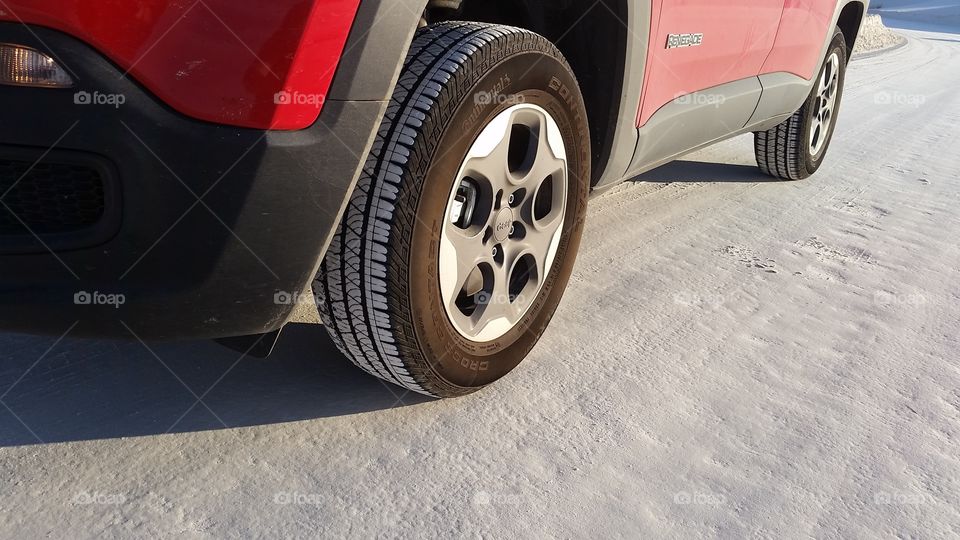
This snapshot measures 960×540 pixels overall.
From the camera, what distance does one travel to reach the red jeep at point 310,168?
4.28 feet

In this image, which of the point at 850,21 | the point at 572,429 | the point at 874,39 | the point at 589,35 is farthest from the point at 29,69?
the point at 874,39

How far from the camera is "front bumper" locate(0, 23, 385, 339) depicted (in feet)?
4.27

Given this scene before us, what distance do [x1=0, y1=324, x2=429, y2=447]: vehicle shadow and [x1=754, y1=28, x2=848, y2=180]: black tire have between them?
2950 millimetres

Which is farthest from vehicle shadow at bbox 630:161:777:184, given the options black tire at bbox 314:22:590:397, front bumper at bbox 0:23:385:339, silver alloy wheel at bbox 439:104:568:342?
front bumper at bbox 0:23:385:339

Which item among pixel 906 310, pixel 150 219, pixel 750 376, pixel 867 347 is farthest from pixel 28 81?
pixel 906 310

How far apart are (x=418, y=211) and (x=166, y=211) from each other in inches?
19.4

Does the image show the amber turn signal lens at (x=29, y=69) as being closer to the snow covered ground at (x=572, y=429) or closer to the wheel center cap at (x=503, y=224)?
the snow covered ground at (x=572, y=429)

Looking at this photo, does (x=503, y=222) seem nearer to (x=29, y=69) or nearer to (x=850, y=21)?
(x=29, y=69)

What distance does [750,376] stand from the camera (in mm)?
2160

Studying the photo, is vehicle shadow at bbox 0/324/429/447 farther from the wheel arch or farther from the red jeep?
the wheel arch

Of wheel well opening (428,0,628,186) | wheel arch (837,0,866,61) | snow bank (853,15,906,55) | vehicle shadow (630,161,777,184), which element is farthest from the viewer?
snow bank (853,15,906,55)

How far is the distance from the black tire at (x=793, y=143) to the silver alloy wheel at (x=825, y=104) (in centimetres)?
2

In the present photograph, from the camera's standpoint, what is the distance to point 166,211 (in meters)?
1.38

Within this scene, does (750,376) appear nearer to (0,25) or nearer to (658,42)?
(658,42)
